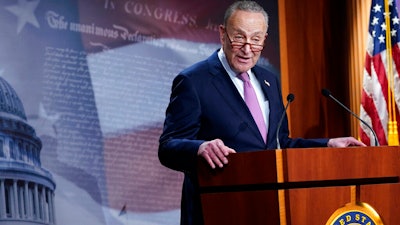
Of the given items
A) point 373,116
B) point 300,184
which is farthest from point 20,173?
point 300,184

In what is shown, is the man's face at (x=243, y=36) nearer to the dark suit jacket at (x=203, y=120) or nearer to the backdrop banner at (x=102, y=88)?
the dark suit jacket at (x=203, y=120)

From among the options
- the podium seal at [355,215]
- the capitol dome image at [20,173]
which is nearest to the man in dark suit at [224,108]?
the podium seal at [355,215]

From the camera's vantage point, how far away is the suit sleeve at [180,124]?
2.50 meters

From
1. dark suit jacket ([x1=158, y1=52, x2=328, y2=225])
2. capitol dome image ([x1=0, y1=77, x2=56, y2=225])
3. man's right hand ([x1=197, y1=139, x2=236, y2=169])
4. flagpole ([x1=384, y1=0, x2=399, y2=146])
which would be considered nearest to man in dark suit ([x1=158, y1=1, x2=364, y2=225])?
dark suit jacket ([x1=158, y1=52, x2=328, y2=225])

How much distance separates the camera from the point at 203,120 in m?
2.66

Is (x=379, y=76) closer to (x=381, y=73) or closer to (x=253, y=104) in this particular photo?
(x=381, y=73)

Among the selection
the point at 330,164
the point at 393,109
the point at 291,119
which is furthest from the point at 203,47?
the point at 330,164

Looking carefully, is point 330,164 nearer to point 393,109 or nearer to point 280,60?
point 393,109

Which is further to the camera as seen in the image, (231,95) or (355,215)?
(231,95)

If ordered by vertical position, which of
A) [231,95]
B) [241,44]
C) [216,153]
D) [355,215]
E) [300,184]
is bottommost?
[355,215]

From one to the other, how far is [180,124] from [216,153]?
35 cm

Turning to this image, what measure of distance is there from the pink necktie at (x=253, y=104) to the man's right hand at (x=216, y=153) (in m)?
0.40

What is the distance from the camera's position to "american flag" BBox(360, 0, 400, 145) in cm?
521

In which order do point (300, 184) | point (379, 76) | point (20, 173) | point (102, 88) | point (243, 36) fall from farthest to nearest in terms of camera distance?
point (379, 76), point (102, 88), point (20, 173), point (243, 36), point (300, 184)
